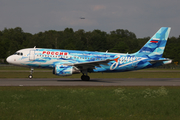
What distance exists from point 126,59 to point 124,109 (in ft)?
73.2

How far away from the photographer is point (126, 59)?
34531mm

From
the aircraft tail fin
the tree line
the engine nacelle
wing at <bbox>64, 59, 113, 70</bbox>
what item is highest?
the tree line

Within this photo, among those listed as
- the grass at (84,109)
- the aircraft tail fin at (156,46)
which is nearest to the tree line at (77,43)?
the aircraft tail fin at (156,46)

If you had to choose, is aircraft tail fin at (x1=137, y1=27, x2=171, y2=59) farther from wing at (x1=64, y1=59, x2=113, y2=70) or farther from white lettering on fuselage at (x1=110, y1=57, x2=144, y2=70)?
wing at (x1=64, y1=59, x2=113, y2=70)

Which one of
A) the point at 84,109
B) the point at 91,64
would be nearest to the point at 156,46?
the point at 91,64

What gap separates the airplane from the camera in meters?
31.6

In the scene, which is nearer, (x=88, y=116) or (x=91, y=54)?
(x=88, y=116)

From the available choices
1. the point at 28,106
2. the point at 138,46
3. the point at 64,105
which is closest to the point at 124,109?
the point at 64,105

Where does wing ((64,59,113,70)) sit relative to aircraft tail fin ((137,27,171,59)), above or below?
below

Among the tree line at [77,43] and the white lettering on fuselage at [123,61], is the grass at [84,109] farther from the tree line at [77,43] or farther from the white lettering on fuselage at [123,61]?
the tree line at [77,43]

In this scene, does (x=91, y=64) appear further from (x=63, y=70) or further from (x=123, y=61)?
(x=123, y=61)

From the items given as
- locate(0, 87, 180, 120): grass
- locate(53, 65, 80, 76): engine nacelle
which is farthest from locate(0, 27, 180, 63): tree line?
locate(0, 87, 180, 120): grass

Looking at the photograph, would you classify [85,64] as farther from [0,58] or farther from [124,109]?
[0,58]

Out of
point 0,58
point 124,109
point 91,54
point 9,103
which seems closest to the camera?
point 124,109
